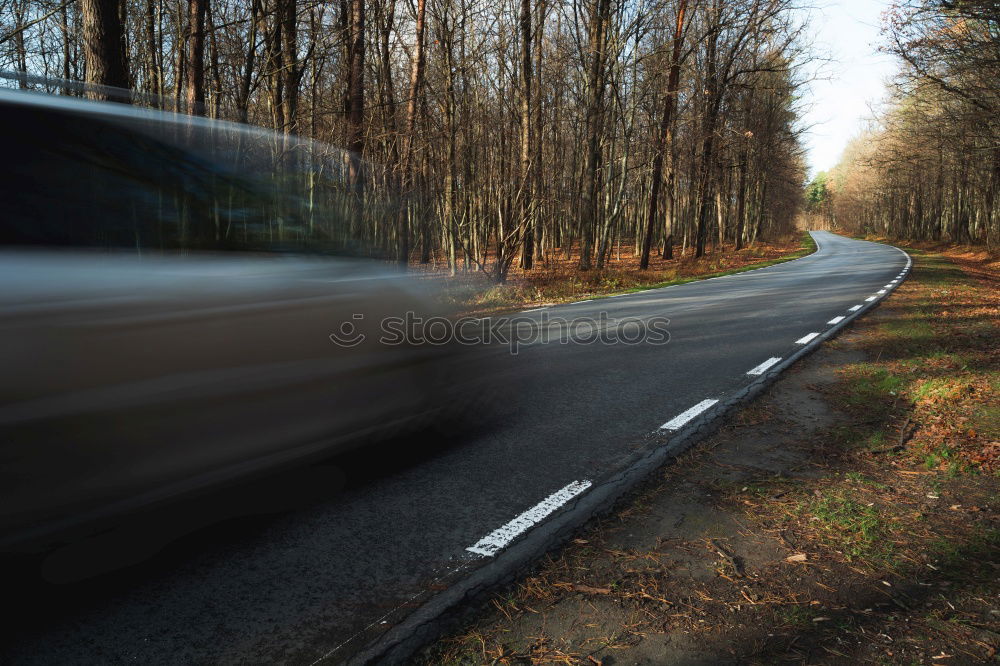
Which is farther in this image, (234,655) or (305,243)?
(305,243)

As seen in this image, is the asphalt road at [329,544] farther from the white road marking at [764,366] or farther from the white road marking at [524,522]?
the white road marking at [764,366]

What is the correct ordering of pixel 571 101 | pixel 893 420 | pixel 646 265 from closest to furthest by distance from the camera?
pixel 893 420 → pixel 646 265 → pixel 571 101

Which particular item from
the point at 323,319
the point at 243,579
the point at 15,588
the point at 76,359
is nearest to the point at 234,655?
the point at 243,579

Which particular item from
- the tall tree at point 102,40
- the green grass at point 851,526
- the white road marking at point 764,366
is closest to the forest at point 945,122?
the white road marking at point 764,366

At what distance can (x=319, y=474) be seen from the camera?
3637mm

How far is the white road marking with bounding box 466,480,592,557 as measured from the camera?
279 centimetres

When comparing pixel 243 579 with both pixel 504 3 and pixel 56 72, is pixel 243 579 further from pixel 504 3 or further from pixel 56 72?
pixel 56 72

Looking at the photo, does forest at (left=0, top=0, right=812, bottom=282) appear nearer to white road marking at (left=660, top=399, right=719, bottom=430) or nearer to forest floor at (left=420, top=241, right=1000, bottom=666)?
white road marking at (left=660, top=399, right=719, bottom=430)

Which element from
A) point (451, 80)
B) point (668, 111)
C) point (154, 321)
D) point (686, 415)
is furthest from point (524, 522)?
point (668, 111)

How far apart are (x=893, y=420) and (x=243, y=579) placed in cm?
485

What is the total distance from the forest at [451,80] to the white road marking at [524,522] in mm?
8837

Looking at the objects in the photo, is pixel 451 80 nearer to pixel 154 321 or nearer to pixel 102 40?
pixel 102 40

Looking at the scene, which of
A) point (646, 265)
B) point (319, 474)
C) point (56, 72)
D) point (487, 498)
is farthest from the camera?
point (56, 72)

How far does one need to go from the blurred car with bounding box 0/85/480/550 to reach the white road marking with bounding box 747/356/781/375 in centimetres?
430
